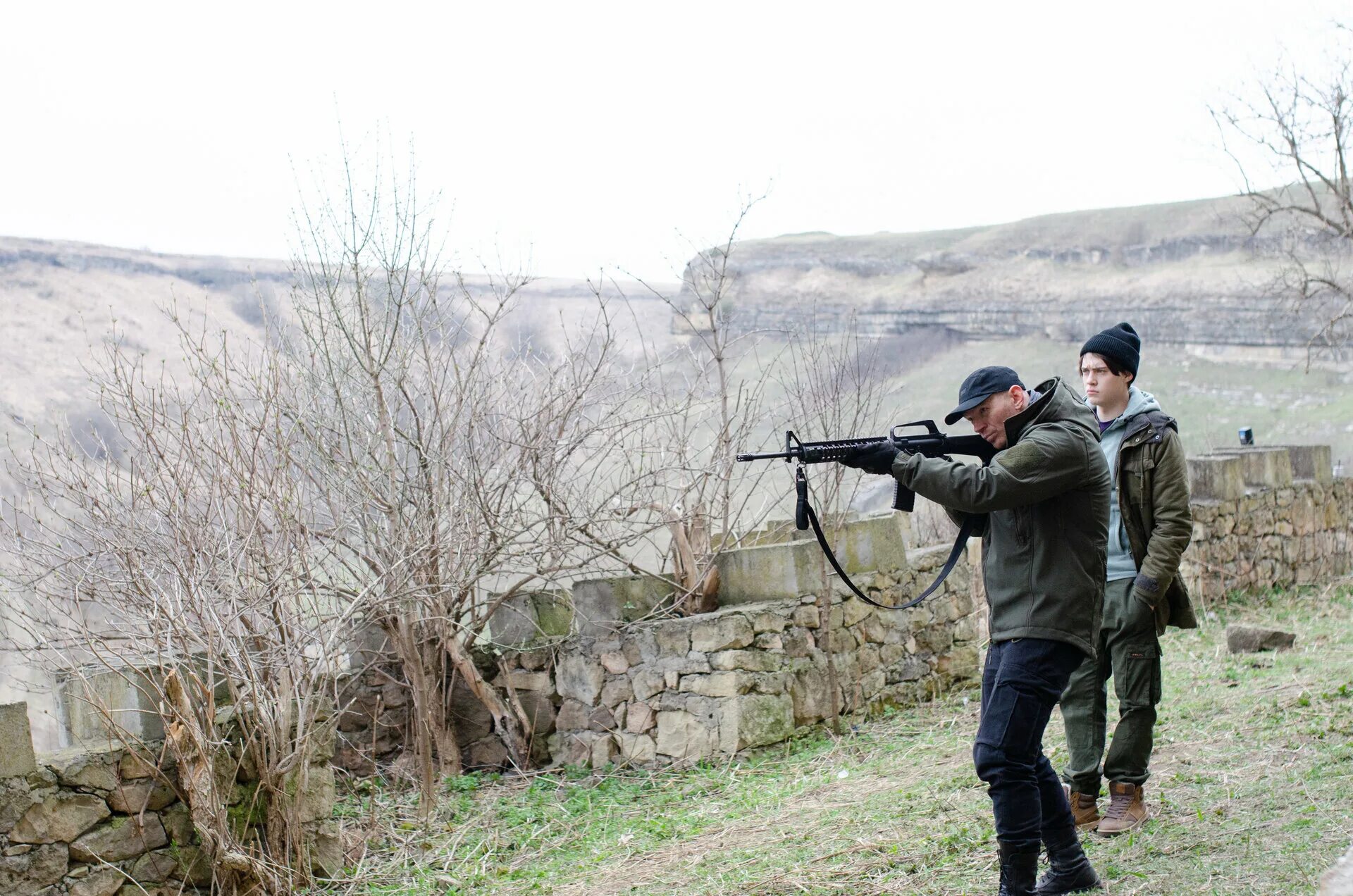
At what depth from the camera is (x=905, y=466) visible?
12.0ft

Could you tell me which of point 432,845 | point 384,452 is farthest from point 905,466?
point 384,452

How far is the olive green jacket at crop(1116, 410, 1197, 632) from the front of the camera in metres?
4.26

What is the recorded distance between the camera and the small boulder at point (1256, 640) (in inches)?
326

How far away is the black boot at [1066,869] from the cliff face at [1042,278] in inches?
1475

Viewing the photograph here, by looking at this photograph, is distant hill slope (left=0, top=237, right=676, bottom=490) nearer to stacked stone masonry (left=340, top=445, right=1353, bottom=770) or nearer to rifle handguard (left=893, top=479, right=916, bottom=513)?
stacked stone masonry (left=340, top=445, right=1353, bottom=770)

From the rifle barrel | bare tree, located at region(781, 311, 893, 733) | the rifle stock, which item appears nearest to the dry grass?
bare tree, located at region(781, 311, 893, 733)

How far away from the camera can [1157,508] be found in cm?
434

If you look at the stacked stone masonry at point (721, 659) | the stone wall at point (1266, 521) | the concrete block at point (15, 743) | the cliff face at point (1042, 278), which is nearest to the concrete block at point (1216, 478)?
the stone wall at point (1266, 521)

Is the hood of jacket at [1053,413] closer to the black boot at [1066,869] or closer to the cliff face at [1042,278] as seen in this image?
the black boot at [1066,869]

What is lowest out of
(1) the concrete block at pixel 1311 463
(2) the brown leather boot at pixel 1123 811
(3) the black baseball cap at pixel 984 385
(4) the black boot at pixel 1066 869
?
(1) the concrete block at pixel 1311 463

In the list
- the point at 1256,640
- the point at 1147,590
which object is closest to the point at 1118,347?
the point at 1147,590

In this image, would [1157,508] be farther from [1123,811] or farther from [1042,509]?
[1123,811]

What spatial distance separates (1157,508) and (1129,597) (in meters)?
0.36

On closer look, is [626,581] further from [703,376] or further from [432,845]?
[432,845]
